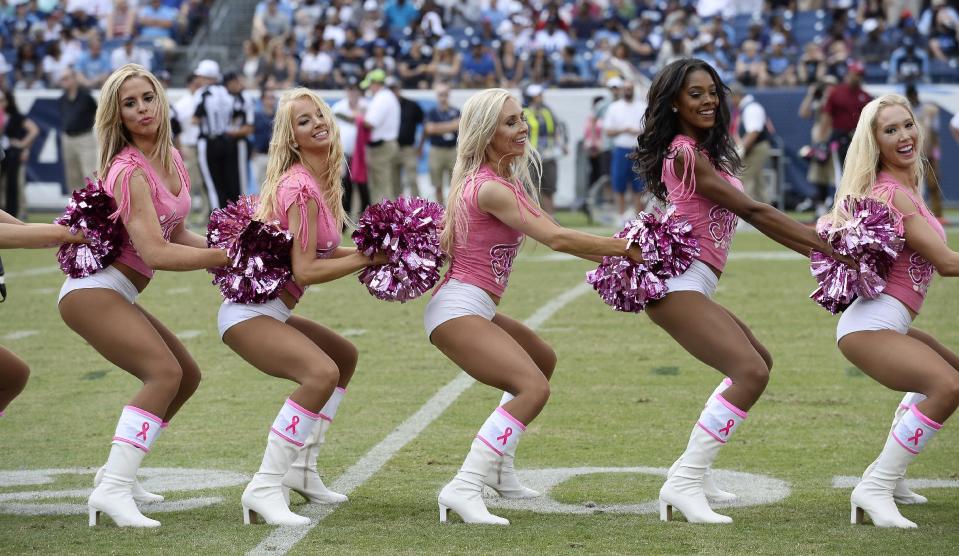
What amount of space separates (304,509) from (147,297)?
667 cm

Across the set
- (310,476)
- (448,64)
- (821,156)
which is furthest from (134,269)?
(448,64)

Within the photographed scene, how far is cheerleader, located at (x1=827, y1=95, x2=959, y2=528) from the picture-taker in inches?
178

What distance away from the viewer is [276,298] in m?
4.73

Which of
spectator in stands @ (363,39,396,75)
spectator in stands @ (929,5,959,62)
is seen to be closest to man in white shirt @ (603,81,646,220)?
spectator in stands @ (363,39,396,75)

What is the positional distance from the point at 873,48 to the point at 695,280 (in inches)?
653

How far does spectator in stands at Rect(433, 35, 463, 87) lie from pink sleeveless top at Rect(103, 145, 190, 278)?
16.0 m

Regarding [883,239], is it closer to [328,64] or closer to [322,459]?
[322,459]

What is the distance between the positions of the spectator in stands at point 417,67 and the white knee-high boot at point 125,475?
16.1 metres

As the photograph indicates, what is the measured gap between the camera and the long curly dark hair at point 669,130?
186 inches

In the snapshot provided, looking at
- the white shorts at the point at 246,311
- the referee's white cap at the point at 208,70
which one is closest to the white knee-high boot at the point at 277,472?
the white shorts at the point at 246,311

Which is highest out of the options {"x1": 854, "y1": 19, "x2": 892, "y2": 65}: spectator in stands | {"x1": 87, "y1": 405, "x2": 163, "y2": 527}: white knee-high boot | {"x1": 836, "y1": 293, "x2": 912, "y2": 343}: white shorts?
{"x1": 854, "y1": 19, "x2": 892, "y2": 65}: spectator in stands

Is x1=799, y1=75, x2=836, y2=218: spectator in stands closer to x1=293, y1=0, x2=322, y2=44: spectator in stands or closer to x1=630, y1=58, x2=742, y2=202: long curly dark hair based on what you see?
x1=293, y1=0, x2=322, y2=44: spectator in stands

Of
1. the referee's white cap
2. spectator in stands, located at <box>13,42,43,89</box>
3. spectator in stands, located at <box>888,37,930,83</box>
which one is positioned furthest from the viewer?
spectator in stands, located at <box>13,42,43,89</box>

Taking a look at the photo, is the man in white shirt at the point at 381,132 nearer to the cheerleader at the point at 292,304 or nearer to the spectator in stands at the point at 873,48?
the spectator in stands at the point at 873,48
